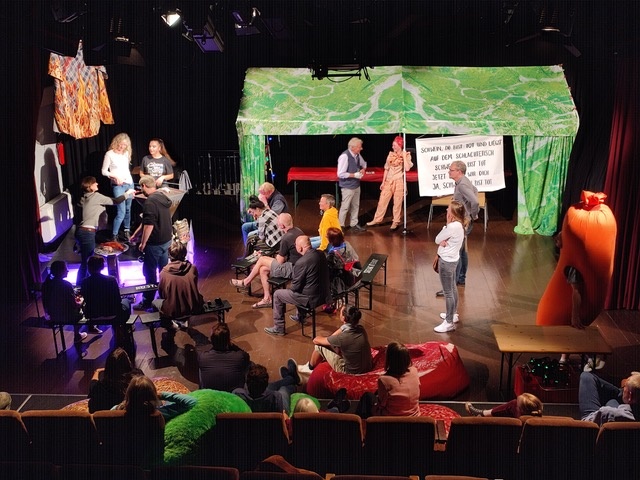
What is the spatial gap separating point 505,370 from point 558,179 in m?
4.50

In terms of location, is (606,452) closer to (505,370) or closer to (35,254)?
(505,370)

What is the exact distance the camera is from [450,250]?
7656mm

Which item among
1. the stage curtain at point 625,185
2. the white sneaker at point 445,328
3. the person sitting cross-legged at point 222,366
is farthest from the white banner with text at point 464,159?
the person sitting cross-legged at point 222,366

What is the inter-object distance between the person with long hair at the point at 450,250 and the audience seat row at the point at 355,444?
308cm

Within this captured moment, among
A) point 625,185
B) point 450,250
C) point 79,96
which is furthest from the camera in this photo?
point 79,96

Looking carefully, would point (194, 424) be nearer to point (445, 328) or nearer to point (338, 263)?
point (338, 263)

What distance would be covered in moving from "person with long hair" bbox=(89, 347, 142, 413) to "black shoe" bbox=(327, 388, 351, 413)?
59.2 inches

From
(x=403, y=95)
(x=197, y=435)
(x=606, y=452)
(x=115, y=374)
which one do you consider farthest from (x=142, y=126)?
(x=606, y=452)

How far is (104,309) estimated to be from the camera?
7.20m

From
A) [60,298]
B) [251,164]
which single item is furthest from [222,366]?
[251,164]

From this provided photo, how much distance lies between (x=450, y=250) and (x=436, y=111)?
3.58 meters

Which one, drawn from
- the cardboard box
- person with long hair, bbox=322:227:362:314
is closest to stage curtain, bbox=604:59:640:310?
the cardboard box

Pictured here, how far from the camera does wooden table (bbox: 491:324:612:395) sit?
20.9 ft

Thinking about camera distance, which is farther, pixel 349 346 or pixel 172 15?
pixel 172 15
